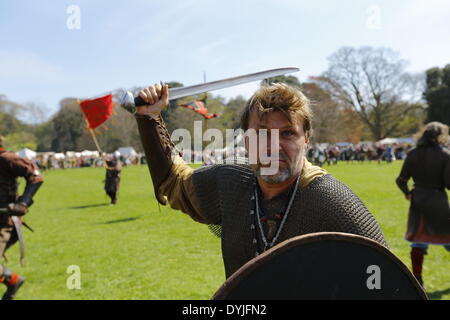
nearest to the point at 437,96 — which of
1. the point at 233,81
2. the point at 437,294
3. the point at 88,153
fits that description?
the point at 437,294

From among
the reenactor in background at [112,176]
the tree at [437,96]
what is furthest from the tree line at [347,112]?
the reenactor in background at [112,176]

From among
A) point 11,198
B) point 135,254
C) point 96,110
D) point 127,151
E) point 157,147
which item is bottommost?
point 127,151

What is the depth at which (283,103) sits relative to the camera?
65.8 inches

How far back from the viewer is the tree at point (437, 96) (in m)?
37.7

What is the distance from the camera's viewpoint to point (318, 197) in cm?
166

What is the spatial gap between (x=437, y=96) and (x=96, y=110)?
38542 millimetres

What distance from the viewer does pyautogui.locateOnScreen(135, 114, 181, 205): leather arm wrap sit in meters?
2.03

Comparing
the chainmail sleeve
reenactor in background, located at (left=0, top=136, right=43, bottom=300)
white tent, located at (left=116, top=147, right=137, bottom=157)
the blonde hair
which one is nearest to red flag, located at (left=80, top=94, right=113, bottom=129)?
reenactor in background, located at (left=0, top=136, right=43, bottom=300)

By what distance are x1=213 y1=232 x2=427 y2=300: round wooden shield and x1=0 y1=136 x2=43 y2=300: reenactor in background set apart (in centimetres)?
392

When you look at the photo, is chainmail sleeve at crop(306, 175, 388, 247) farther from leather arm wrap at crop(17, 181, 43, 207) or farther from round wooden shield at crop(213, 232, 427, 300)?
leather arm wrap at crop(17, 181, 43, 207)

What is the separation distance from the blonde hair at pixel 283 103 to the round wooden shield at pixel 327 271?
1.97 ft

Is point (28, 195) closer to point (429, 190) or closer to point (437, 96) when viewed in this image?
point (429, 190)

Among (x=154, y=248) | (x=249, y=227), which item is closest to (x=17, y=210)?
(x=154, y=248)

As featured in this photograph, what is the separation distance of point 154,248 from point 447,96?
3866cm
